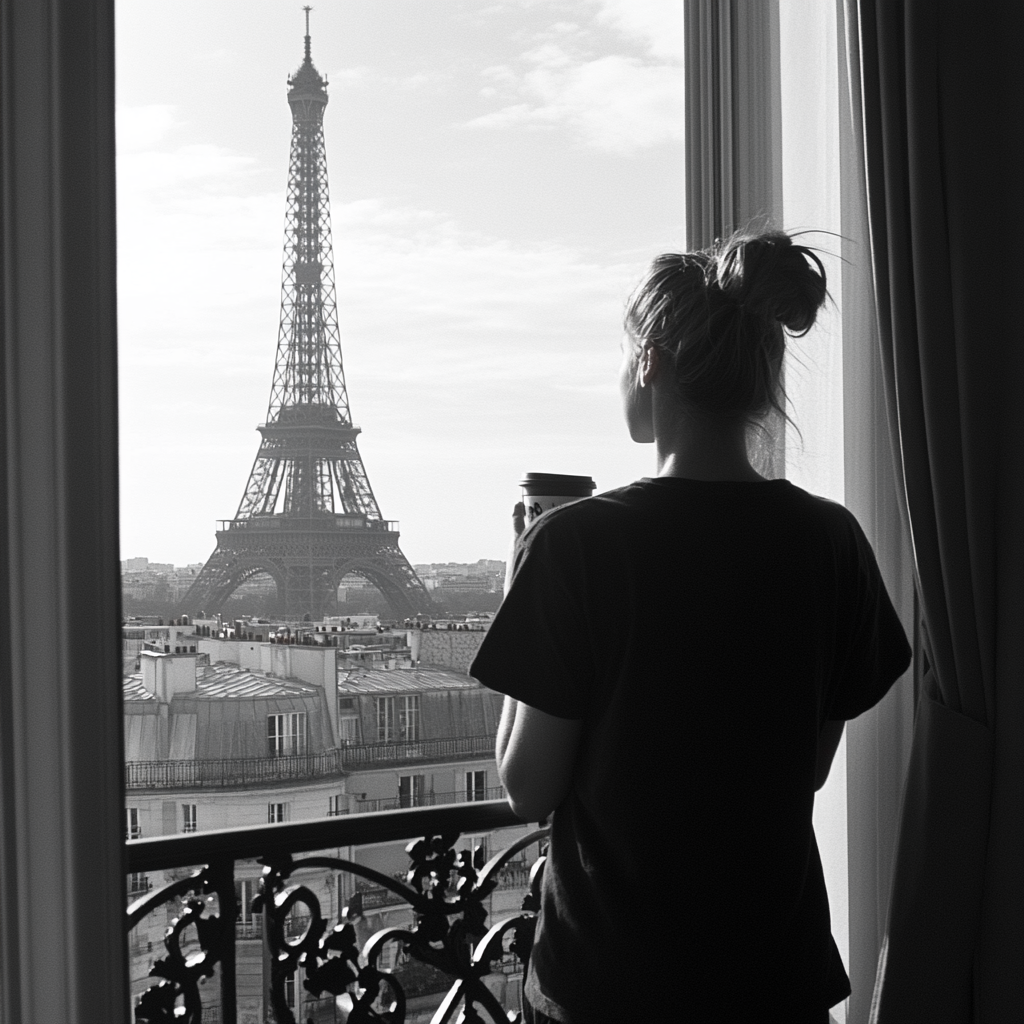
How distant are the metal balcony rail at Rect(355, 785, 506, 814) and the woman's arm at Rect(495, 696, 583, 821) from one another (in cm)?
35

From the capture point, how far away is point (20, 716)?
3.13 ft

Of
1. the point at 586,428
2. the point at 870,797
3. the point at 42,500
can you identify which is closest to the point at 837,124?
the point at 586,428

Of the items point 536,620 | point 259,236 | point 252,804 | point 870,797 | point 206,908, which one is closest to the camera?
point 536,620

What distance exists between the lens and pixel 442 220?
1.90 m

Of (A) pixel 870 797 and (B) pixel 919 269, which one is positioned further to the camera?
(A) pixel 870 797

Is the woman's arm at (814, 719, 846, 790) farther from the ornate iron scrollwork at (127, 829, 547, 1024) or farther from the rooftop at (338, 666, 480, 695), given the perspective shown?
the rooftop at (338, 666, 480, 695)

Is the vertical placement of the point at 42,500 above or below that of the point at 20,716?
above

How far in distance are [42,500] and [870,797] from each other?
3.79ft

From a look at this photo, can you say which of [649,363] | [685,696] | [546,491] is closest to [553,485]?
[546,491]

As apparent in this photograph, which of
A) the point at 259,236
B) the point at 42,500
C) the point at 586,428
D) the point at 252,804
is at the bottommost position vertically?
the point at 252,804

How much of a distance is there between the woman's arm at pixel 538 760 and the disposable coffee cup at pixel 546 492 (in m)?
0.26

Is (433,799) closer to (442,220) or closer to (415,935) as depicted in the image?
(415,935)

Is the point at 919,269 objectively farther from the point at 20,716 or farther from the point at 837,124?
the point at 20,716

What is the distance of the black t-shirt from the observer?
88 cm
